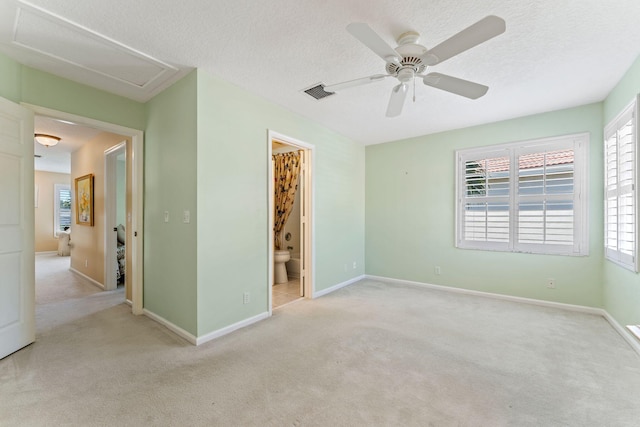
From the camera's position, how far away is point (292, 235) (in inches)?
227

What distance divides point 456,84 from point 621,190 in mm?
2198

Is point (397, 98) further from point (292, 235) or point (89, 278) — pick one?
point (89, 278)

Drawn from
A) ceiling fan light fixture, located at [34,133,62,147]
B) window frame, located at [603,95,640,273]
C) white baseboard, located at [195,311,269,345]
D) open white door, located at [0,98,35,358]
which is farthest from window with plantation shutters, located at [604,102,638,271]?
ceiling fan light fixture, located at [34,133,62,147]

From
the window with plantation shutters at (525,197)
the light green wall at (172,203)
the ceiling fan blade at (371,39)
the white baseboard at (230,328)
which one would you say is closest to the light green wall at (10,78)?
the light green wall at (172,203)

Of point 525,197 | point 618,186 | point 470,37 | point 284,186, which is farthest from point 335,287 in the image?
point 470,37

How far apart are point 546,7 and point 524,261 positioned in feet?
10.3

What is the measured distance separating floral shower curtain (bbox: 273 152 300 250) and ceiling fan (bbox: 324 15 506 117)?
2652mm

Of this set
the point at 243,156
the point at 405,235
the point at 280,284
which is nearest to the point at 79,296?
the point at 280,284

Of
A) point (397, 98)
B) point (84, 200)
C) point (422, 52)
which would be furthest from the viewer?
point (84, 200)

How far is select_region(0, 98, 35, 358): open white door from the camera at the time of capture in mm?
2328

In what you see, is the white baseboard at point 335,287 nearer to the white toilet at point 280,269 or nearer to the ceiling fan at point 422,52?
the white toilet at point 280,269

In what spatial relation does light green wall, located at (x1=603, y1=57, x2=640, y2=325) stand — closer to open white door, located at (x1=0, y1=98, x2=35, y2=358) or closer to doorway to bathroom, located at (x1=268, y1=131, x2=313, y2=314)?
doorway to bathroom, located at (x1=268, y1=131, x2=313, y2=314)

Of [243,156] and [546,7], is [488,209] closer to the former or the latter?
[546,7]

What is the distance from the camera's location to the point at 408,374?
2141 millimetres
